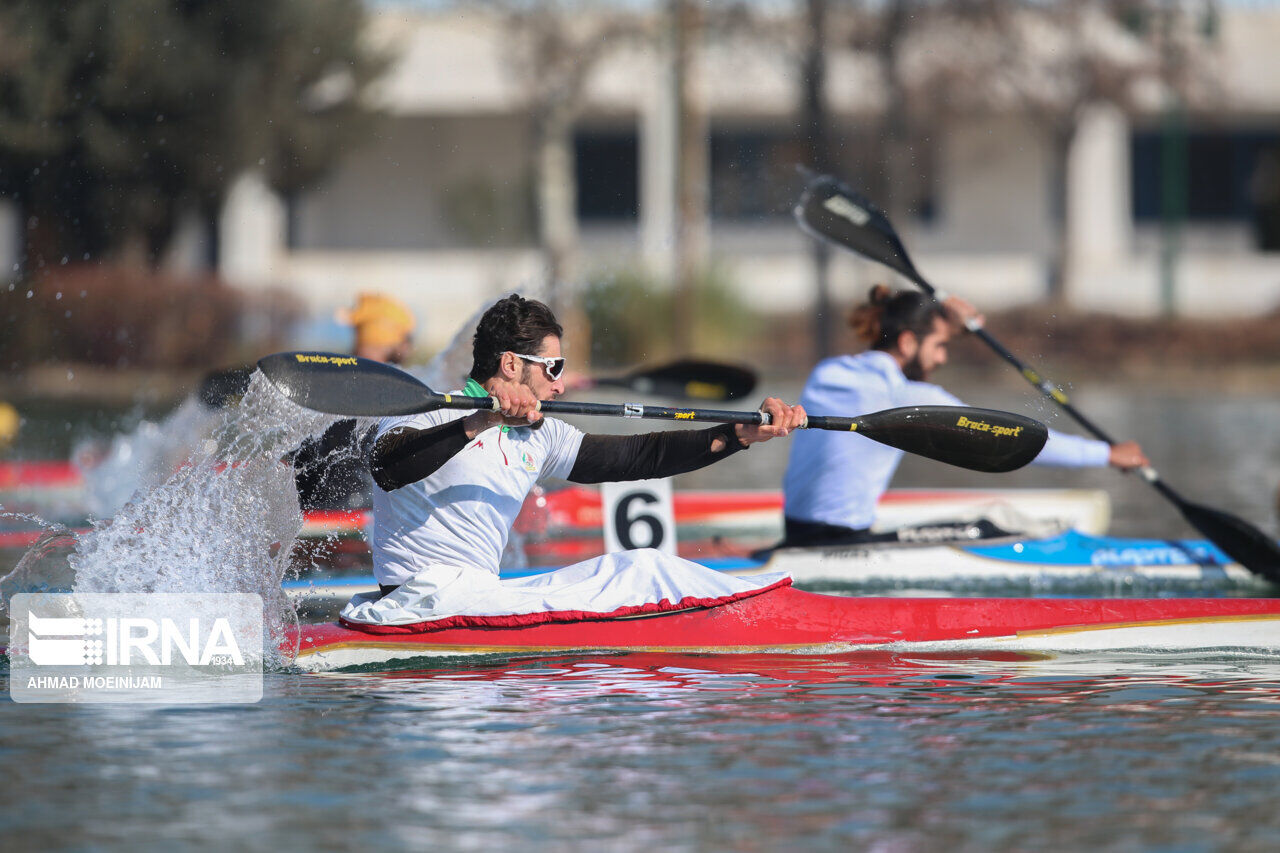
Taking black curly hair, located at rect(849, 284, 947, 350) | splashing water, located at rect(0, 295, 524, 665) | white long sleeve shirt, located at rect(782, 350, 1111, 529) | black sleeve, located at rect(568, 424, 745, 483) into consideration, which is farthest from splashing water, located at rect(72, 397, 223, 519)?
black sleeve, located at rect(568, 424, 745, 483)

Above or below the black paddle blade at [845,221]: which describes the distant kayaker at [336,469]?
below

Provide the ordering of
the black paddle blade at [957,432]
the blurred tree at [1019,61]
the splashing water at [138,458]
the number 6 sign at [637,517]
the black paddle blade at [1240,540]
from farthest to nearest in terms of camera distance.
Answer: the blurred tree at [1019,61], the splashing water at [138,458], the black paddle blade at [1240,540], the number 6 sign at [637,517], the black paddle blade at [957,432]

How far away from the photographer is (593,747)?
18.1 ft

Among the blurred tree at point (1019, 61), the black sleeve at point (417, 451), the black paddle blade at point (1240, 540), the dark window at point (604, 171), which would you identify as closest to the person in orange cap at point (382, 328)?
the black sleeve at point (417, 451)

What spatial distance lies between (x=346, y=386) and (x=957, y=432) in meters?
2.52

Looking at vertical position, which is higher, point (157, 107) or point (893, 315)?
point (157, 107)

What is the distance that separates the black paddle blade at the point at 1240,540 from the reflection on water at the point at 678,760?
2732mm

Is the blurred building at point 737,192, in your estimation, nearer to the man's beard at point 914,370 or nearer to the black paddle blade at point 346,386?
the man's beard at point 914,370

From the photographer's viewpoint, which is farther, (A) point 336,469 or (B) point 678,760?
(A) point 336,469

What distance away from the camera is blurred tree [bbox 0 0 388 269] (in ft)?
78.0

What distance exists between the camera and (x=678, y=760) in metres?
5.34

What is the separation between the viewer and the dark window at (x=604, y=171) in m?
35.4

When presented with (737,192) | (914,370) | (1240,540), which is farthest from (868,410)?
(737,192)

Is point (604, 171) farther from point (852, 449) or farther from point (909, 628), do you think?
point (909, 628)
